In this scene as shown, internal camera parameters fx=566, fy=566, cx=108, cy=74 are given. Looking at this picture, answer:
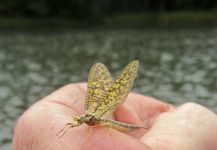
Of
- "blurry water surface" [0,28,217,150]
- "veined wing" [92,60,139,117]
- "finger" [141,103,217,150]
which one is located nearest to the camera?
"veined wing" [92,60,139,117]

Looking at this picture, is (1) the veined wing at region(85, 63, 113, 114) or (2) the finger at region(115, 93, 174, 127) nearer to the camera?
(1) the veined wing at region(85, 63, 113, 114)

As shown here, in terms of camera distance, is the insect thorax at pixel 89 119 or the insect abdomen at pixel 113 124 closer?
the insect thorax at pixel 89 119

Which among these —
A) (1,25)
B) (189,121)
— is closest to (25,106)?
(189,121)

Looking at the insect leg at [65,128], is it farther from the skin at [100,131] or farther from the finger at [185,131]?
the finger at [185,131]

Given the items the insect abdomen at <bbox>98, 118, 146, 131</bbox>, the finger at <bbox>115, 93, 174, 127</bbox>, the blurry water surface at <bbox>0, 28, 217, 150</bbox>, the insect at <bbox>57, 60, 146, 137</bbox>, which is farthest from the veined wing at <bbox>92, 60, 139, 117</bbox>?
the blurry water surface at <bbox>0, 28, 217, 150</bbox>

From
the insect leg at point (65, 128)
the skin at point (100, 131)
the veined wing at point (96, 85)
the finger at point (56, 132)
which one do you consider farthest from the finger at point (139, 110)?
the insect leg at point (65, 128)

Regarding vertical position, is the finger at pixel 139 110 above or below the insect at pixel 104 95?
above

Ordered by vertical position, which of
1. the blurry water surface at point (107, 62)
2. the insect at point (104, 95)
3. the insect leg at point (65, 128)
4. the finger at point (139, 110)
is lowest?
the insect leg at point (65, 128)

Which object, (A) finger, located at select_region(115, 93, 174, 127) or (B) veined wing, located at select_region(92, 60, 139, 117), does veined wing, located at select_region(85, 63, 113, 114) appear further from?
(A) finger, located at select_region(115, 93, 174, 127)

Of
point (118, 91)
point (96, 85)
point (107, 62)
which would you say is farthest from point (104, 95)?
point (107, 62)
